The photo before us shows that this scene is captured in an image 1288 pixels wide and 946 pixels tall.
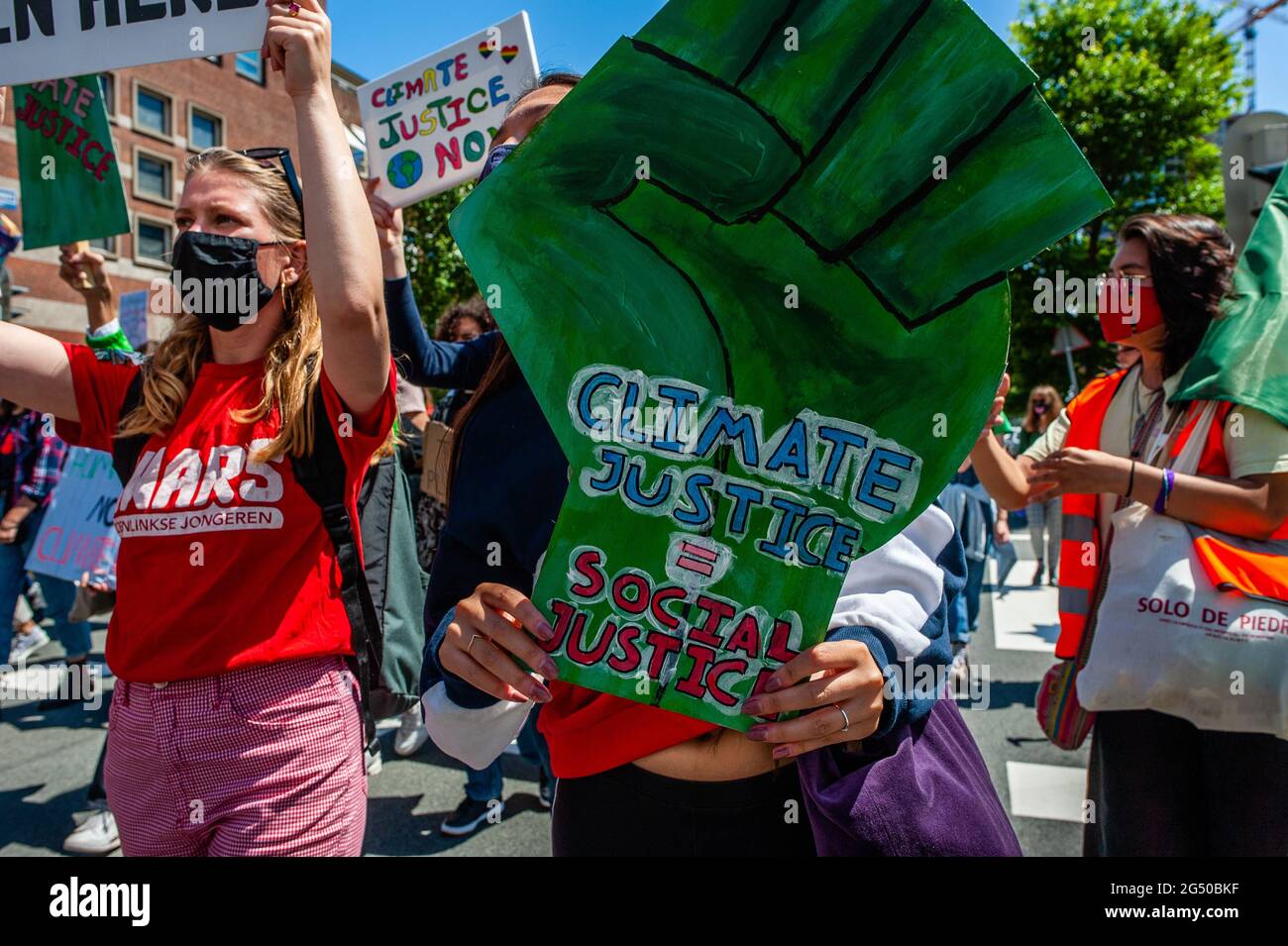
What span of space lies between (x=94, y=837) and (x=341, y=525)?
2941mm

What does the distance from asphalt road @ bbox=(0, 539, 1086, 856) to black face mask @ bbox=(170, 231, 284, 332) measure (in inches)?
101

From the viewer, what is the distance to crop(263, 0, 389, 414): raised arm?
4.33 ft

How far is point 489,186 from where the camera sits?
963 mm

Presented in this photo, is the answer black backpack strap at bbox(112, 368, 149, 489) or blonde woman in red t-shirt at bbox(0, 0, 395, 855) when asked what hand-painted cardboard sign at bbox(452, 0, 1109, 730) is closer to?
blonde woman in red t-shirt at bbox(0, 0, 395, 855)

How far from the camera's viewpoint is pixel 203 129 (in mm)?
26953

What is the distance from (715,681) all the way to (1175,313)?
5.96 ft

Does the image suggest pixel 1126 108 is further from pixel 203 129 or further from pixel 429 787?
pixel 203 129

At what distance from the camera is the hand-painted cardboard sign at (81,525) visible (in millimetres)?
4332

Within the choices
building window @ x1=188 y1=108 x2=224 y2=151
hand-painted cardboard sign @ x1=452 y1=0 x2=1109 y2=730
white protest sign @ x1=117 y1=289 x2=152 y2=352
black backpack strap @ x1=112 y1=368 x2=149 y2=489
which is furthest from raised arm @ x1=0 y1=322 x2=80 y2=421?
building window @ x1=188 y1=108 x2=224 y2=151

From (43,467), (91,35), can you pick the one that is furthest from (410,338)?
(43,467)

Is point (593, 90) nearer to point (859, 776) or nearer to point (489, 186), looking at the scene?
point (489, 186)

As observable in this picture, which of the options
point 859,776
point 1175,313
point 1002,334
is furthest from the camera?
point 1175,313
